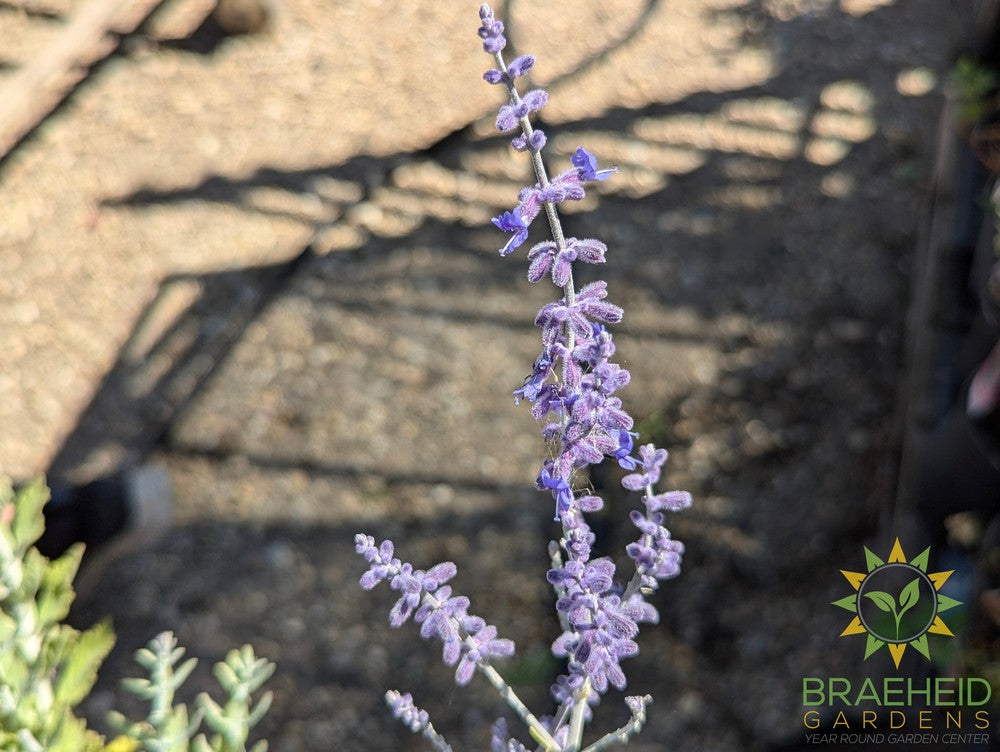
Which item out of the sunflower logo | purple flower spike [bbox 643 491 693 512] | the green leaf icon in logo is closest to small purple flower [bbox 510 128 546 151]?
purple flower spike [bbox 643 491 693 512]

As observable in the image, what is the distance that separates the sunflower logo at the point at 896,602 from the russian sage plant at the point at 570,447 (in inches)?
45.0

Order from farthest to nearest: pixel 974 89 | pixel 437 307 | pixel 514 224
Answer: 1. pixel 437 307
2. pixel 974 89
3. pixel 514 224

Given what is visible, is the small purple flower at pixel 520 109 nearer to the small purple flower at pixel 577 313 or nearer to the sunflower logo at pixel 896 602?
the small purple flower at pixel 577 313

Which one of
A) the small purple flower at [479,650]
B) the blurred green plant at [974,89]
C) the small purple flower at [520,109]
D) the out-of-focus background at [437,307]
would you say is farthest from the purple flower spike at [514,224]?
the blurred green plant at [974,89]

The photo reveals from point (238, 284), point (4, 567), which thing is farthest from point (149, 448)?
point (4, 567)

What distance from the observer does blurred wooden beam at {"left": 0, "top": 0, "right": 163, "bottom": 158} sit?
4.88 metres

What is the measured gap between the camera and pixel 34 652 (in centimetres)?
113

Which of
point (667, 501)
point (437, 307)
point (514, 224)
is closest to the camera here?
point (514, 224)

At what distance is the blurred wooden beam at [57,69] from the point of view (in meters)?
4.88

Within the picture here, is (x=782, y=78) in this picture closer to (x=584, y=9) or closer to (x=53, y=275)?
(x=584, y=9)

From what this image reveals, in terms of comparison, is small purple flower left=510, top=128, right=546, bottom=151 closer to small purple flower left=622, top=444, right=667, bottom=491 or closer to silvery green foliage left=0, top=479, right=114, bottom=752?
small purple flower left=622, top=444, right=667, bottom=491

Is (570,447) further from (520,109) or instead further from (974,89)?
(974,89)

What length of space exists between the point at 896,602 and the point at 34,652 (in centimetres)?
222

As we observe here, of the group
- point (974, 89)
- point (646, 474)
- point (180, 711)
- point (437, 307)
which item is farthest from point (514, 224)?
point (974, 89)
